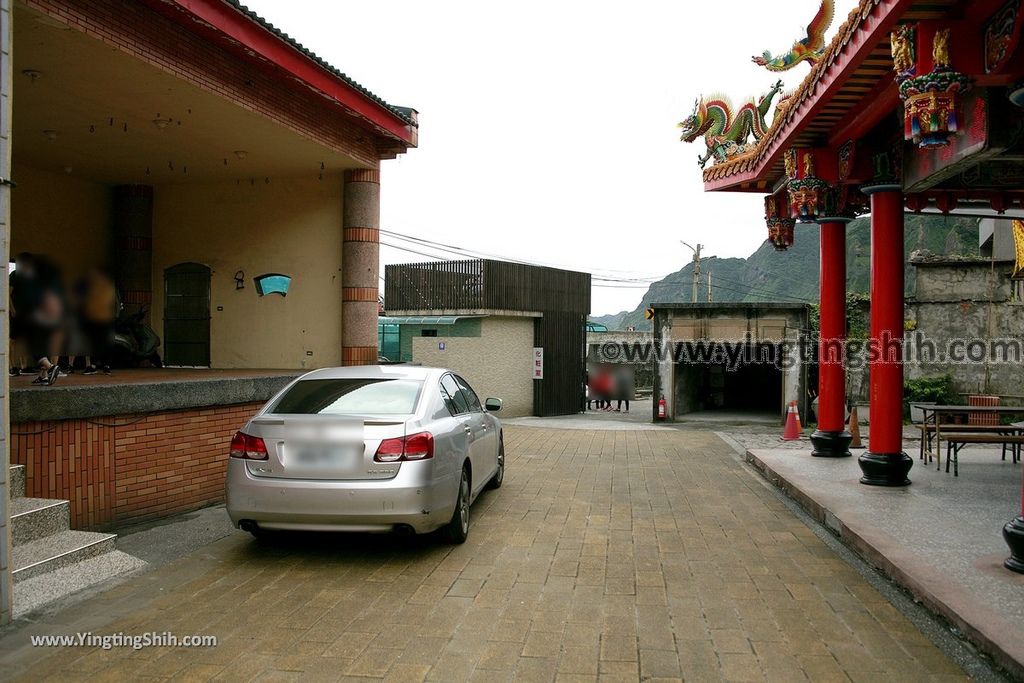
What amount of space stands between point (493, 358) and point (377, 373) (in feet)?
50.6

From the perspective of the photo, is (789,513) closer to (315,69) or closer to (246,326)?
(315,69)

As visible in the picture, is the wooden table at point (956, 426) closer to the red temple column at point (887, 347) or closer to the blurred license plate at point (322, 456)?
the red temple column at point (887, 347)

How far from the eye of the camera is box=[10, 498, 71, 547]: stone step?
500 centimetres

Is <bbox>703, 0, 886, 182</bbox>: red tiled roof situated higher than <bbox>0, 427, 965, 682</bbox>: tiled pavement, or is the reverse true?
<bbox>703, 0, 886, 182</bbox>: red tiled roof

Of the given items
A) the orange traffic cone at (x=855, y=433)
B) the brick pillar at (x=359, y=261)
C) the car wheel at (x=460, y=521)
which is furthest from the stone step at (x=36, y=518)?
the orange traffic cone at (x=855, y=433)

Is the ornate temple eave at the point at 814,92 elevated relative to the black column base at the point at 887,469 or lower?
elevated

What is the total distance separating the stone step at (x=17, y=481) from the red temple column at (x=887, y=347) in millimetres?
8156

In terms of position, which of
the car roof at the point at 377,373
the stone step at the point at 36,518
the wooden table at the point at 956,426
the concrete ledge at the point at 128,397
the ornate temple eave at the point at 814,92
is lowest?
the stone step at the point at 36,518

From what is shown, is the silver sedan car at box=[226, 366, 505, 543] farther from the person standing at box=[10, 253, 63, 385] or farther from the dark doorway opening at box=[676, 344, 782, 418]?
the dark doorway opening at box=[676, 344, 782, 418]

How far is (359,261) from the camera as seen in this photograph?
11422mm

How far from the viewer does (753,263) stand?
93.8 m

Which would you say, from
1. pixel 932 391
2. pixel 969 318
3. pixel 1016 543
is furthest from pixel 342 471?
pixel 969 318

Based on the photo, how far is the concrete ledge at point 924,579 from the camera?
3.76 m

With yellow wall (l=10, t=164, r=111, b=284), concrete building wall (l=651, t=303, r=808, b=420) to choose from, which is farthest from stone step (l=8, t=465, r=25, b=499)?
concrete building wall (l=651, t=303, r=808, b=420)
